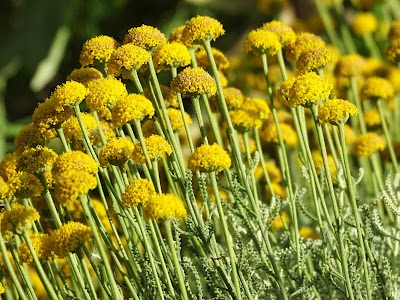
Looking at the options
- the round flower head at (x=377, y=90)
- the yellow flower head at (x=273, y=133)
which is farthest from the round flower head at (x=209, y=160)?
the round flower head at (x=377, y=90)

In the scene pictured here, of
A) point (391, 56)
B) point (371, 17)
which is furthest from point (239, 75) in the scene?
point (391, 56)

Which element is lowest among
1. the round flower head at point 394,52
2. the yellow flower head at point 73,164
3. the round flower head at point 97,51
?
the yellow flower head at point 73,164

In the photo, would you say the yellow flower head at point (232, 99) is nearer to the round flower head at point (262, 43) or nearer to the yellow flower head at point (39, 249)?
the round flower head at point (262, 43)

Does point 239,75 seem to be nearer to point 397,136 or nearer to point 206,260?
point 397,136

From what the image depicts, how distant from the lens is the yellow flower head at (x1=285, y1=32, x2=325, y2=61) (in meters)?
1.40

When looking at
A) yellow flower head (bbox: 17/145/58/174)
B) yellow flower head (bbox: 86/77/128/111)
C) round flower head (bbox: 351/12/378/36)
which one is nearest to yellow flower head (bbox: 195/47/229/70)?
yellow flower head (bbox: 86/77/128/111)

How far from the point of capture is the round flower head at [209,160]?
1113mm

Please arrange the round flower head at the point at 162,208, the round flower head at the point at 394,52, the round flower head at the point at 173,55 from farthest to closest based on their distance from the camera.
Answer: the round flower head at the point at 394,52, the round flower head at the point at 173,55, the round flower head at the point at 162,208

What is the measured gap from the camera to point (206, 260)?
1.22m

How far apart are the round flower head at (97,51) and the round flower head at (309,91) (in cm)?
34

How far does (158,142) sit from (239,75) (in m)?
1.36

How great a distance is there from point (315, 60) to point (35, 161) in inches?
20.4

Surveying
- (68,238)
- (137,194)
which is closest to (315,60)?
(137,194)

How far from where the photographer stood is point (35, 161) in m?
1.16
